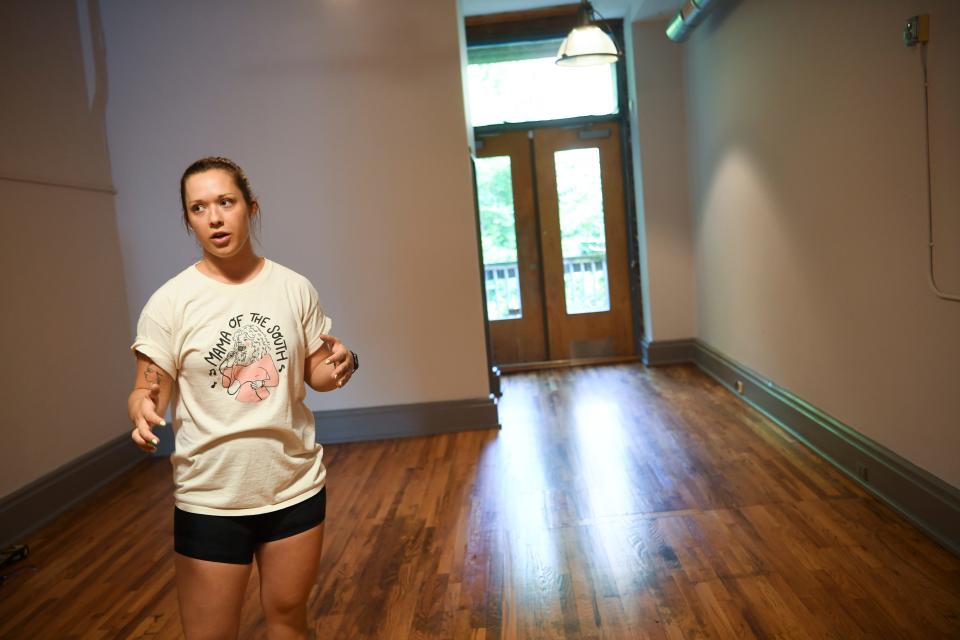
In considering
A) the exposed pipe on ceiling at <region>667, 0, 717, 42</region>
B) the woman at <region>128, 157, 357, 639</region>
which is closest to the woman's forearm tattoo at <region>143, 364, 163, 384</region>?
the woman at <region>128, 157, 357, 639</region>

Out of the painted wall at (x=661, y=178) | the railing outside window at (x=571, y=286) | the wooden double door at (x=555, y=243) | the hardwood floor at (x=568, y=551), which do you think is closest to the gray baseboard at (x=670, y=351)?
the painted wall at (x=661, y=178)

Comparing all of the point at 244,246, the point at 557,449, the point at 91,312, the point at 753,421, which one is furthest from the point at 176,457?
the point at 753,421

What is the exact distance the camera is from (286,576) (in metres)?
1.75

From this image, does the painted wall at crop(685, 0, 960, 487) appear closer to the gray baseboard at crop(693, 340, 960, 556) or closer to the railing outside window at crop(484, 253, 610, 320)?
the gray baseboard at crop(693, 340, 960, 556)

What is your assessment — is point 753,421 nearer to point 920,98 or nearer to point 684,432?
point 684,432

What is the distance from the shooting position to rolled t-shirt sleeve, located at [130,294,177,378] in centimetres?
165

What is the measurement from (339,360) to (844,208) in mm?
2887

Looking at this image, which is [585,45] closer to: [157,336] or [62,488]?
[157,336]

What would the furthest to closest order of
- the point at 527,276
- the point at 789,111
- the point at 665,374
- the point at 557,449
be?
the point at 527,276, the point at 665,374, the point at 557,449, the point at 789,111

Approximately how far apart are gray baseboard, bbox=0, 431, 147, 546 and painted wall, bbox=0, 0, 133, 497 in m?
0.05

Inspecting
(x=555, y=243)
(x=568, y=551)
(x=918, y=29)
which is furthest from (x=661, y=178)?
(x=568, y=551)

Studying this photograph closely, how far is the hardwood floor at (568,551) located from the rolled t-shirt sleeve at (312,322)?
128 cm

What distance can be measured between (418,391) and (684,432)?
69.9 inches

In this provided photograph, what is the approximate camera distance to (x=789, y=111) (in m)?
4.32
